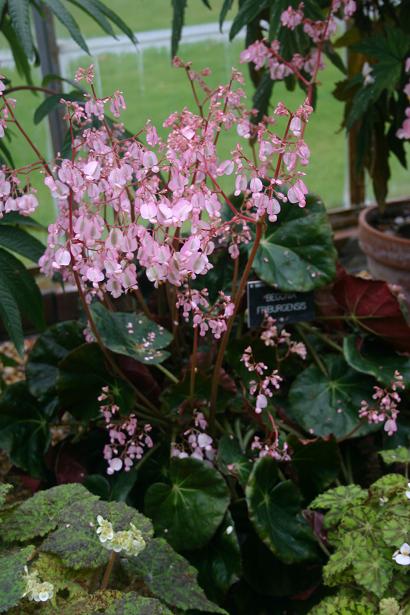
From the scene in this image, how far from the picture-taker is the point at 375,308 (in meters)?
1.62

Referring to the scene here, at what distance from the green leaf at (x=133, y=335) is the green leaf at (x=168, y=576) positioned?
369 millimetres

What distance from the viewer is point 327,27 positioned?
5.24ft

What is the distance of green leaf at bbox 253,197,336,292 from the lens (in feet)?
5.12

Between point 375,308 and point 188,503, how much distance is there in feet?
1.91

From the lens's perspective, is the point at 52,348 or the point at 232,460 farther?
the point at 52,348

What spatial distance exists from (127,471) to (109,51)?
5.51ft

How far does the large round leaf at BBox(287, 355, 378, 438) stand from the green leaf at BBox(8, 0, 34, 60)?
82 centimetres

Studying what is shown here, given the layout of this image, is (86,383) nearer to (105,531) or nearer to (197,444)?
(197,444)

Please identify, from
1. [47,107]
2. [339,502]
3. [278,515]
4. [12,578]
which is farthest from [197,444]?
[47,107]

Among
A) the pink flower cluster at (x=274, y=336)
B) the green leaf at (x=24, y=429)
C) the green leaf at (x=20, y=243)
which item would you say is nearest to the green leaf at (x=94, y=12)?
the green leaf at (x=20, y=243)

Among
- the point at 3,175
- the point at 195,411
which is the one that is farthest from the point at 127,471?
the point at 3,175

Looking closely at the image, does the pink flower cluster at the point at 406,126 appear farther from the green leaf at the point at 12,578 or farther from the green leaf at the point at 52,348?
the green leaf at the point at 12,578

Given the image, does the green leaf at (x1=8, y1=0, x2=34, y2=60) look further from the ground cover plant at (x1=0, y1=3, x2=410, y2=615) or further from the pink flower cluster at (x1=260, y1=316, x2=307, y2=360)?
the pink flower cluster at (x1=260, y1=316, x2=307, y2=360)

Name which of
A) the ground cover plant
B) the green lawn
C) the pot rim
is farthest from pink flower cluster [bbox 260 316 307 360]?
the green lawn
